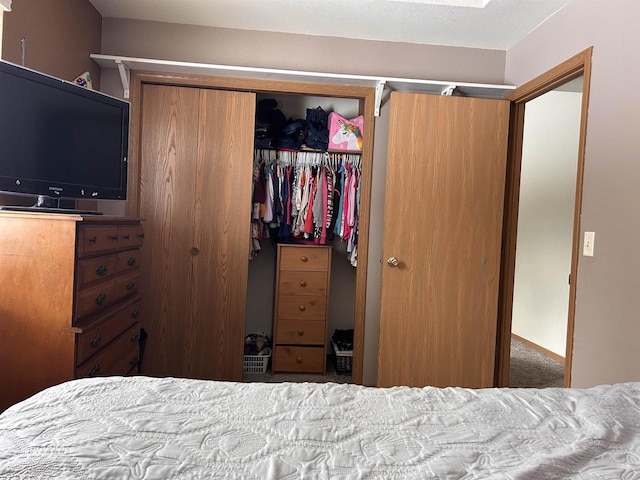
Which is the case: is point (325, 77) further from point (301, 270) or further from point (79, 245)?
point (79, 245)

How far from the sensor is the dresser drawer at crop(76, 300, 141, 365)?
5.38 ft

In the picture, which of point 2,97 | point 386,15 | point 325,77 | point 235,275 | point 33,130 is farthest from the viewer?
point 235,275

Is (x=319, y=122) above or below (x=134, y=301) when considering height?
above

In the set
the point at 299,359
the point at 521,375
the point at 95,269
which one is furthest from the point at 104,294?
the point at 521,375

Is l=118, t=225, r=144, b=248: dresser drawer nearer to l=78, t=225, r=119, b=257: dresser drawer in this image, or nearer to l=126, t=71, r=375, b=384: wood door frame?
l=78, t=225, r=119, b=257: dresser drawer

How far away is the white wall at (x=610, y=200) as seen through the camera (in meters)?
1.73

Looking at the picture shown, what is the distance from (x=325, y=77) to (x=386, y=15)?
0.48 m

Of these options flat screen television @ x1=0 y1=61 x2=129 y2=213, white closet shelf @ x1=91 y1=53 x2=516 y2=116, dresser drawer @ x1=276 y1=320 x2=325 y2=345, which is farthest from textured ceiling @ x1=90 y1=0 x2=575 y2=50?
dresser drawer @ x1=276 y1=320 x2=325 y2=345

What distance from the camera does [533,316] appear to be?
13.8ft

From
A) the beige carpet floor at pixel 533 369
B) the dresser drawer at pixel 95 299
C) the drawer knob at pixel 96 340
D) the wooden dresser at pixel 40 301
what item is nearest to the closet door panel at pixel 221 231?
the dresser drawer at pixel 95 299

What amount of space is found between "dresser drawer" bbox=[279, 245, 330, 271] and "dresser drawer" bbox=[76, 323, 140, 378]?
1244 millimetres

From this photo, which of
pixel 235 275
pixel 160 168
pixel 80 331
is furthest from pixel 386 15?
pixel 80 331

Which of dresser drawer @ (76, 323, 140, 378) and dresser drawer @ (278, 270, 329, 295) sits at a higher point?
dresser drawer @ (278, 270, 329, 295)

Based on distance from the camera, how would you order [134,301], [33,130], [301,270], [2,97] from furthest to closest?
1. [301,270]
2. [134,301]
3. [33,130]
4. [2,97]
